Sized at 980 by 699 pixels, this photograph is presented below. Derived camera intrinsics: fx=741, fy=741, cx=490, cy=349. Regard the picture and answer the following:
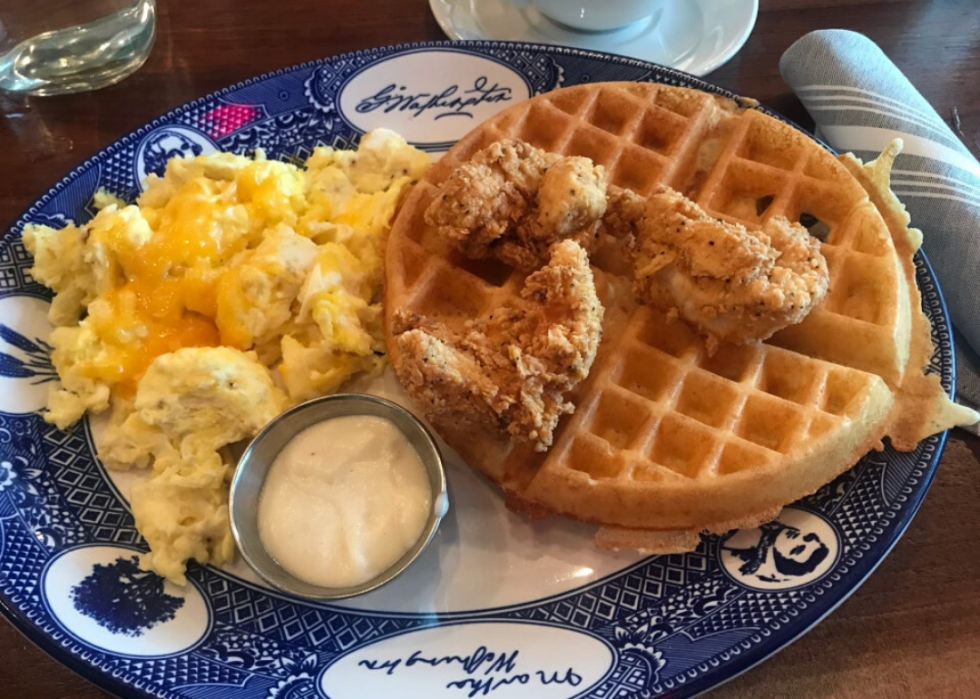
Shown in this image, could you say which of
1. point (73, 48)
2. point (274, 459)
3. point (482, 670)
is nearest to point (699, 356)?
point (482, 670)

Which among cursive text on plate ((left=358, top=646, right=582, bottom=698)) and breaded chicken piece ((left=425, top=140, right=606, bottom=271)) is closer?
cursive text on plate ((left=358, top=646, right=582, bottom=698))

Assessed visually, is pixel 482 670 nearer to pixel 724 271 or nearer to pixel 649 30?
pixel 724 271

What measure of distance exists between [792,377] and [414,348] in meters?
1.00

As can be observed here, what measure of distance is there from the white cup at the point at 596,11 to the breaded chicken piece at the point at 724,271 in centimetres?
119

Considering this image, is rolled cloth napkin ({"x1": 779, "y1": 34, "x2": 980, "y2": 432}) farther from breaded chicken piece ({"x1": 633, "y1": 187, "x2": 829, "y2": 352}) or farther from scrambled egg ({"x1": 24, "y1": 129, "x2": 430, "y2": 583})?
scrambled egg ({"x1": 24, "y1": 129, "x2": 430, "y2": 583})

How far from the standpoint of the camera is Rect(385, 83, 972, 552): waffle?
5.89 feet

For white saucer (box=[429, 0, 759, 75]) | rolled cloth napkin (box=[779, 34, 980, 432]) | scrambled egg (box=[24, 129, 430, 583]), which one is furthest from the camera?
white saucer (box=[429, 0, 759, 75])

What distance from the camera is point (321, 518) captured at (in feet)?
6.08

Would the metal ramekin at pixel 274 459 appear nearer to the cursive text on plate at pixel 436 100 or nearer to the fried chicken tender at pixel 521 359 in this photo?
the fried chicken tender at pixel 521 359

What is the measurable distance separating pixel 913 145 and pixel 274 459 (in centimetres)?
228

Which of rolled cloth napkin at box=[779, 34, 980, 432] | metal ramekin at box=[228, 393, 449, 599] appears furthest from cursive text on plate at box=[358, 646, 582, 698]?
rolled cloth napkin at box=[779, 34, 980, 432]

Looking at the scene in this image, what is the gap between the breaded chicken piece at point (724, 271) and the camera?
1741 mm

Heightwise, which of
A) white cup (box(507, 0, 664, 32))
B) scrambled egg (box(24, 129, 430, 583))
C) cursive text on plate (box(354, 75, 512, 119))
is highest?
white cup (box(507, 0, 664, 32))

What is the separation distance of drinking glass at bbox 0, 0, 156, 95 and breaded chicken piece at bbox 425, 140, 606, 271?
1.95m
